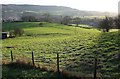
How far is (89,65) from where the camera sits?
17.8 metres

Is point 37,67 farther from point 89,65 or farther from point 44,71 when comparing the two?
point 89,65

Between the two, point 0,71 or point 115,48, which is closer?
point 0,71

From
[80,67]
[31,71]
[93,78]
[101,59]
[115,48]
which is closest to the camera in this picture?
[93,78]

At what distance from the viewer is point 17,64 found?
1842 centimetres

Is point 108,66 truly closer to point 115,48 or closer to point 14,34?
point 115,48

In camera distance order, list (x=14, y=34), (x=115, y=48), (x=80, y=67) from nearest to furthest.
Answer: (x=80, y=67)
(x=115, y=48)
(x=14, y=34)

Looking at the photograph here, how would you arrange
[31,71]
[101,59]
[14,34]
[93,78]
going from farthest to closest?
1. [14,34]
2. [101,59]
3. [31,71]
4. [93,78]

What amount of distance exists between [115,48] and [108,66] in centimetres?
676

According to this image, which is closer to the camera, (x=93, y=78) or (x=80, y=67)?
(x=93, y=78)

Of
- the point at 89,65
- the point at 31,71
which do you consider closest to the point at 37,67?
the point at 31,71

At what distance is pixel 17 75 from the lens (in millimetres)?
15578

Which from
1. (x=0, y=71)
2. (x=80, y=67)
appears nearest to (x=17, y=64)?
(x=0, y=71)

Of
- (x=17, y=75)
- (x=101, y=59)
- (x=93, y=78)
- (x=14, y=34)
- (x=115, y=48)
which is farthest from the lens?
(x=14, y=34)

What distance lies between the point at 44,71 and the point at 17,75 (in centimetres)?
194
